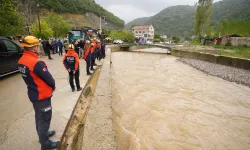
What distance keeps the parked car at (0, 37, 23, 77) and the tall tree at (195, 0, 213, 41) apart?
40.4 meters

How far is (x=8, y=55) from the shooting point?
5.78 metres

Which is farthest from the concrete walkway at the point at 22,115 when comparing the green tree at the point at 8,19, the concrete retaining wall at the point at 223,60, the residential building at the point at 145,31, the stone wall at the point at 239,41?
the residential building at the point at 145,31

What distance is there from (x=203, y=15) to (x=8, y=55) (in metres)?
41.0

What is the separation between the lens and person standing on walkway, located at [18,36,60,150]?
6.04ft

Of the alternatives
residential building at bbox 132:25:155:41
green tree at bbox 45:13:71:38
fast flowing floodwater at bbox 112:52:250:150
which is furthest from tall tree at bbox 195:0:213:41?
residential building at bbox 132:25:155:41

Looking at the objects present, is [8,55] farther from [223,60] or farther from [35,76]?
[223,60]

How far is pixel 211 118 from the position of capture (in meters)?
4.93

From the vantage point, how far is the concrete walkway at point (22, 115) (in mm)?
2436

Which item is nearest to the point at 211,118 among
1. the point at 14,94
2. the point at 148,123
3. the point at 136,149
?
the point at 148,123

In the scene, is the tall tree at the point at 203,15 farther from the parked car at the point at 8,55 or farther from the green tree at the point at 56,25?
the parked car at the point at 8,55

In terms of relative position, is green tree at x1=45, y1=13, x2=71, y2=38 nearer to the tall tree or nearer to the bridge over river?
the bridge over river

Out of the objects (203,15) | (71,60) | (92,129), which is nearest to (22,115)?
(92,129)

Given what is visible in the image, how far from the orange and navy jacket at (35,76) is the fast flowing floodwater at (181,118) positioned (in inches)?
83.6

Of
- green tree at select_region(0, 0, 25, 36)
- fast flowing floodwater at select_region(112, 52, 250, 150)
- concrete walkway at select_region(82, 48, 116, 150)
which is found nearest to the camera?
concrete walkway at select_region(82, 48, 116, 150)
